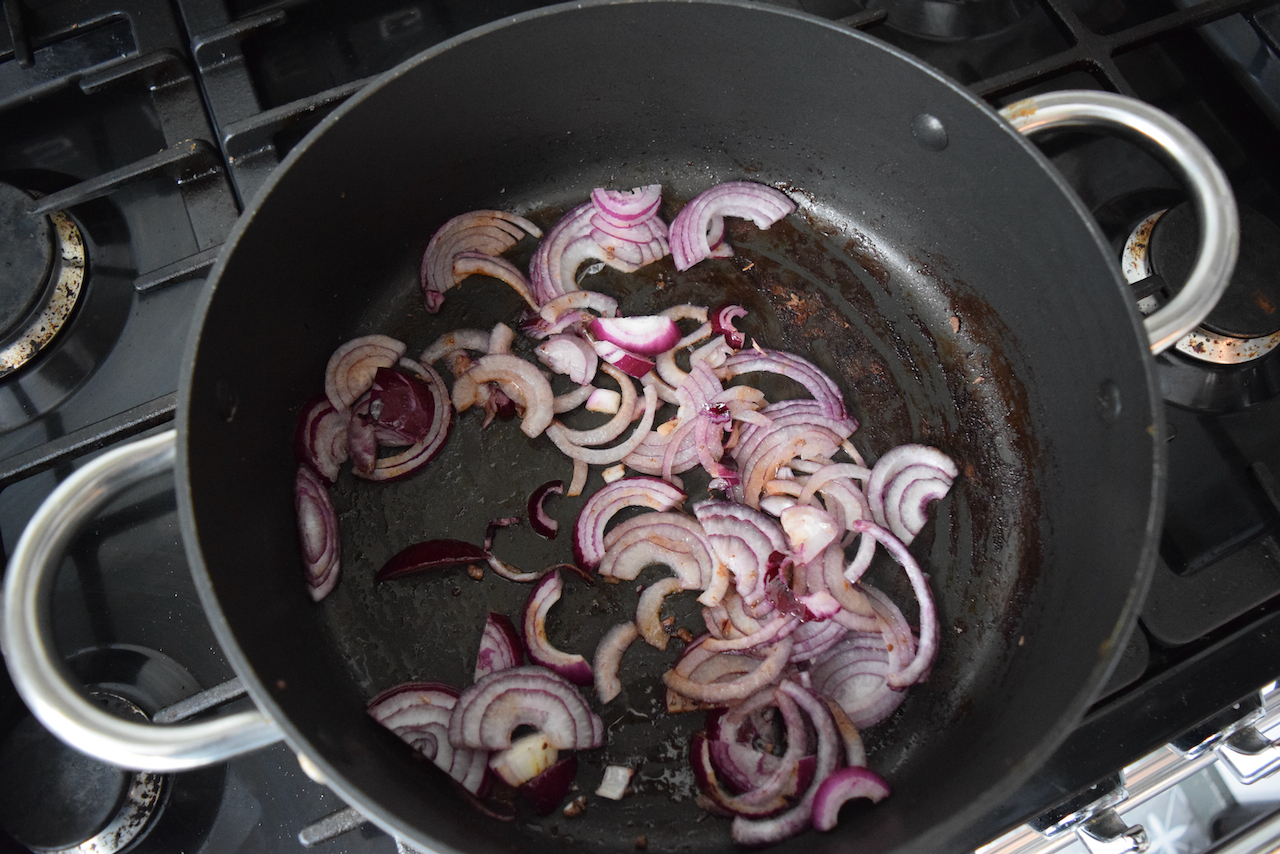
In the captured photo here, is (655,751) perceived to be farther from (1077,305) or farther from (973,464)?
(1077,305)

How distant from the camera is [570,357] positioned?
144 cm

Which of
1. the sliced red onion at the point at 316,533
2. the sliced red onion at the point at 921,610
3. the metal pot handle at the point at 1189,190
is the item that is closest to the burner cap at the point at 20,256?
the sliced red onion at the point at 316,533

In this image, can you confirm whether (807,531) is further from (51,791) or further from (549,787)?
(51,791)

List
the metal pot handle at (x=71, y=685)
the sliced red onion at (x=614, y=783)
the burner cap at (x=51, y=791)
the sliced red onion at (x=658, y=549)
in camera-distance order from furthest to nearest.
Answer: the sliced red onion at (x=658, y=549), the sliced red onion at (x=614, y=783), the burner cap at (x=51, y=791), the metal pot handle at (x=71, y=685)

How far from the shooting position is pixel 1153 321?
3.36 ft

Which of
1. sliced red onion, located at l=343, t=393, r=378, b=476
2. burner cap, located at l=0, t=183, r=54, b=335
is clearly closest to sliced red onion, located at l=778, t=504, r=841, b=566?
sliced red onion, located at l=343, t=393, r=378, b=476

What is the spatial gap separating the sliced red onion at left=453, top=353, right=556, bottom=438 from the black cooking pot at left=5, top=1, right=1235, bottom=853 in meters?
0.05

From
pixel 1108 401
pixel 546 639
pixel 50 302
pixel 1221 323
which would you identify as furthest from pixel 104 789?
pixel 1221 323

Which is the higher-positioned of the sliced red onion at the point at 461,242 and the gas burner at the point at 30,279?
the gas burner at the point at 30,279

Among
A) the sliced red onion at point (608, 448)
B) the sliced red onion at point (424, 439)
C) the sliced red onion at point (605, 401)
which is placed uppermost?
the sliced red onion at point (424, 439)

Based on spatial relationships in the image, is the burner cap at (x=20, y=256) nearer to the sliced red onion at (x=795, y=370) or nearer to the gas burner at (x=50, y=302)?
the gas burner at (x=50, y=302)

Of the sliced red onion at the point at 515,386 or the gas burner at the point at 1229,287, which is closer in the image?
the gas burner at the point at 1229,287

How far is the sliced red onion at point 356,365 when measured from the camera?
1383 millimetres

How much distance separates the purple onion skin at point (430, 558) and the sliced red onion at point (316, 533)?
0.28 ft
